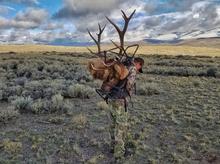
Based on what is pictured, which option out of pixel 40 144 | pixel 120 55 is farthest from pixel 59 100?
pixel 120 55

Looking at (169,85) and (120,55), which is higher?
(120,55)

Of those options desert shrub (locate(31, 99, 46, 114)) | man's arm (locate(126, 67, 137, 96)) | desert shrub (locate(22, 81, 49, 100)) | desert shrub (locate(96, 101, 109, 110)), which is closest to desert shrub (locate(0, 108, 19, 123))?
desert shrub (locate(31, 99, 46, 114))

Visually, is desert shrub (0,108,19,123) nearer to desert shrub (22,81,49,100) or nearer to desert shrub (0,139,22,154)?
desert shrub (0,139,22,154)

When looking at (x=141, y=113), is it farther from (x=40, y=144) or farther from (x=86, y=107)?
(x=40, y=144)

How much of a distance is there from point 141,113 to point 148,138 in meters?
2.88

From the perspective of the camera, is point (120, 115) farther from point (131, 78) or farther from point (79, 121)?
point (79, 121)

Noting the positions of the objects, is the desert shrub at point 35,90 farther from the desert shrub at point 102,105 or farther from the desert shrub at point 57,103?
the desert shrub at point 102,105

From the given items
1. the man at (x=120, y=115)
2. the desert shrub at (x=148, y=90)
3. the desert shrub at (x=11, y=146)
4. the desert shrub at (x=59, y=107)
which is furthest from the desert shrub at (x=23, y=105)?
the desert shrub at (x=148, y=90)

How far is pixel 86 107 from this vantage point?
1516 centimetres

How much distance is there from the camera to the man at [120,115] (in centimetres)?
911

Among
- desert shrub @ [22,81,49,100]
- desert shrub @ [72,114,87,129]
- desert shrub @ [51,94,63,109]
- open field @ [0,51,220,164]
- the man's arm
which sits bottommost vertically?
open field @ [0,51,220,164]

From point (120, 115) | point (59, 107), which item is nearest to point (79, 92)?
point (59, 107)

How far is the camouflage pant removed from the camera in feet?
31.2

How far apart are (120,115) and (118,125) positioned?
1.01ft
